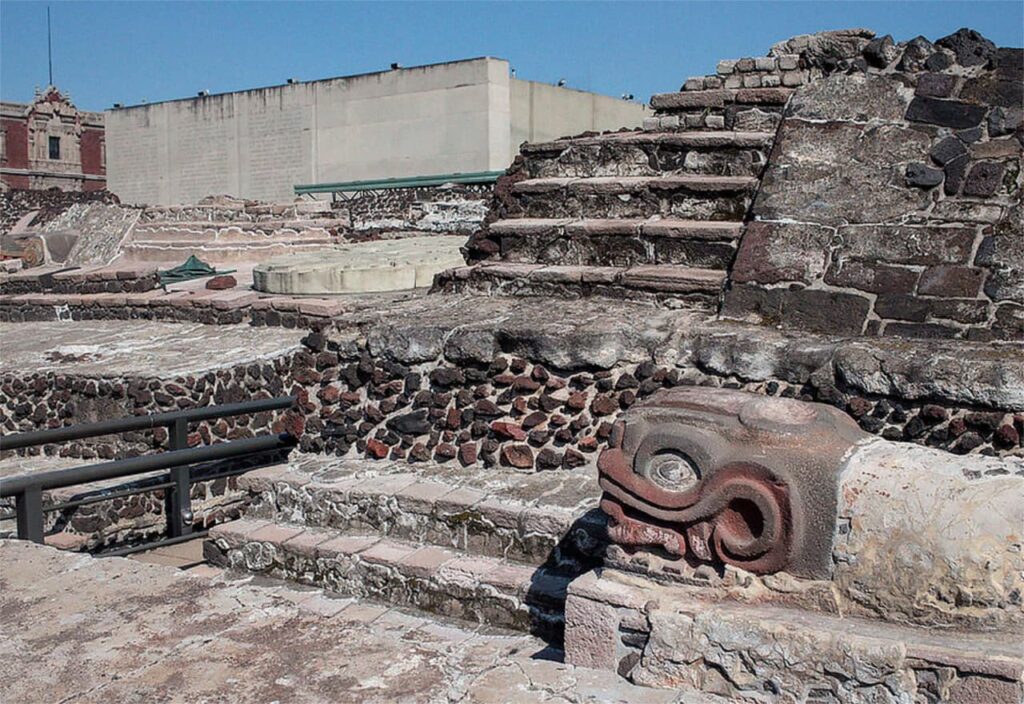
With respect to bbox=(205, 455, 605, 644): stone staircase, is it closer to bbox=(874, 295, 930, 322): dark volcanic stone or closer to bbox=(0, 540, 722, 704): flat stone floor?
bbox=(0, 540, 722, 704): flat stone floor

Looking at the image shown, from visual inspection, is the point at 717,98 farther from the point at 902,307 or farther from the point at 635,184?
the point at 902,307

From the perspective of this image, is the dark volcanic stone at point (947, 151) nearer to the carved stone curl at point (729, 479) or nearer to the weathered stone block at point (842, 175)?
the weathered stone block at point (842, 175)

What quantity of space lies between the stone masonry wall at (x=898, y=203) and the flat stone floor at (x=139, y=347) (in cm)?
463

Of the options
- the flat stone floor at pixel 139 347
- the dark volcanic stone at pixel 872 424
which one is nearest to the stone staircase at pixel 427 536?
the dark volcanic stone at pixel 872 424

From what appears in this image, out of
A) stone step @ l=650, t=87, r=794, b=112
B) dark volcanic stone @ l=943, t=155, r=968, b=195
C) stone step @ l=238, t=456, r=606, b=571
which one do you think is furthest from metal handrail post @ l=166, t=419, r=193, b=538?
dark volcanic stone @ l=943, t=155, r=968, b=195

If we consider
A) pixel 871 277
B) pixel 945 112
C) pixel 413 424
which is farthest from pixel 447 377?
pixel 945 112

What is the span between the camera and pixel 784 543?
2.53 meters

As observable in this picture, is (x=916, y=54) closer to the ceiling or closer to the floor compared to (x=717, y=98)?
closer to the ceiling

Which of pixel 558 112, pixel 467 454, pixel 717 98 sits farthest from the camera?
pixel 558 112

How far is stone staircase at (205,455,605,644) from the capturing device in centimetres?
371

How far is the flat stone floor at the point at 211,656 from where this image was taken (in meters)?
2.47

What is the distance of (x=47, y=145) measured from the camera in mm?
38031

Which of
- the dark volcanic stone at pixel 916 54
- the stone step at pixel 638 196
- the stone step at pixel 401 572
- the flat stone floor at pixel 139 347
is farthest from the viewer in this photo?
the flat stone floor at pixel 139 347

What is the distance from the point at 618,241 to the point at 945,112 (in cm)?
184
